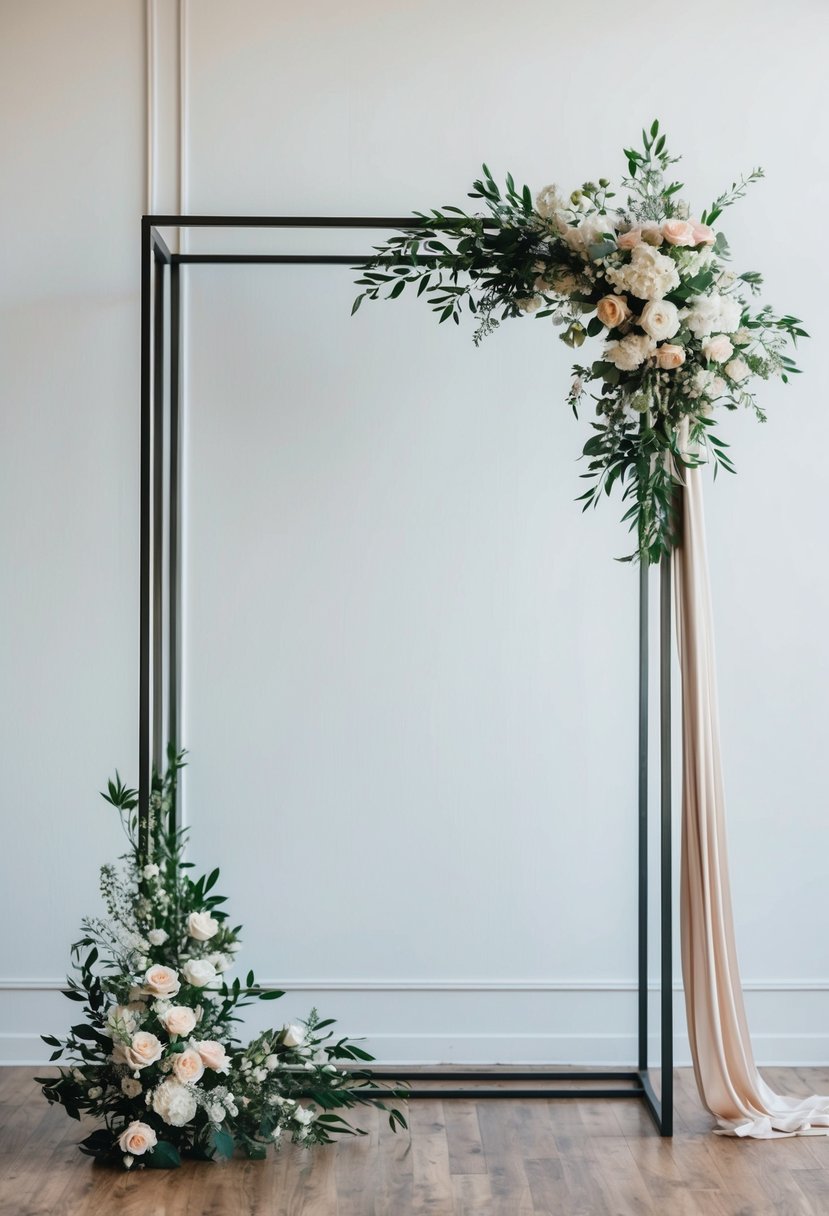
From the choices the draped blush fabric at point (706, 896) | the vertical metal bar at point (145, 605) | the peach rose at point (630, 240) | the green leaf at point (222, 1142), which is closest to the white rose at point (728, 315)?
the peach rose at point (630, 240)

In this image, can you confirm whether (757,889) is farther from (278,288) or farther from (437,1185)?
(278,288)

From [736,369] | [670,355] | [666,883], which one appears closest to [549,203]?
[670,355]

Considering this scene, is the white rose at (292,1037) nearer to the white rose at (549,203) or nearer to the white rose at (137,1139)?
the white rose at (137,1139)

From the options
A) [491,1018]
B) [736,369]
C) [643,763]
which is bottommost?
[491,1018]

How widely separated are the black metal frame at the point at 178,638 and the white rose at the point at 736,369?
0.47 metres

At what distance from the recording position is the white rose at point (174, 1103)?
246 cm

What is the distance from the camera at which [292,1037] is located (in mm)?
2639

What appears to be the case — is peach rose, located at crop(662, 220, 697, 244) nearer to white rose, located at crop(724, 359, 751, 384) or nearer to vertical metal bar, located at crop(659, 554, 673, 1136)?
white rose, located at crop(724, 359, 751, 384)

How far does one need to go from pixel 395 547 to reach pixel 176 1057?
1454 millimetres

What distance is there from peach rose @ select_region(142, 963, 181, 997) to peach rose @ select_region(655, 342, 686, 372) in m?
1.82

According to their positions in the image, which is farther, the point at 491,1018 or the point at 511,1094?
the point at 491,1018

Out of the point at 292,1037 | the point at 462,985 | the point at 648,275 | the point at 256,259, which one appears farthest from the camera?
the point at 462,985

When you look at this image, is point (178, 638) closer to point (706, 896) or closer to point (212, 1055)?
point (212, 1055)

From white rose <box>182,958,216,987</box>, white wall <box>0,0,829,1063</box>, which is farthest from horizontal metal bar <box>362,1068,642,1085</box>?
white rose <box>182,958,216,987</box>
